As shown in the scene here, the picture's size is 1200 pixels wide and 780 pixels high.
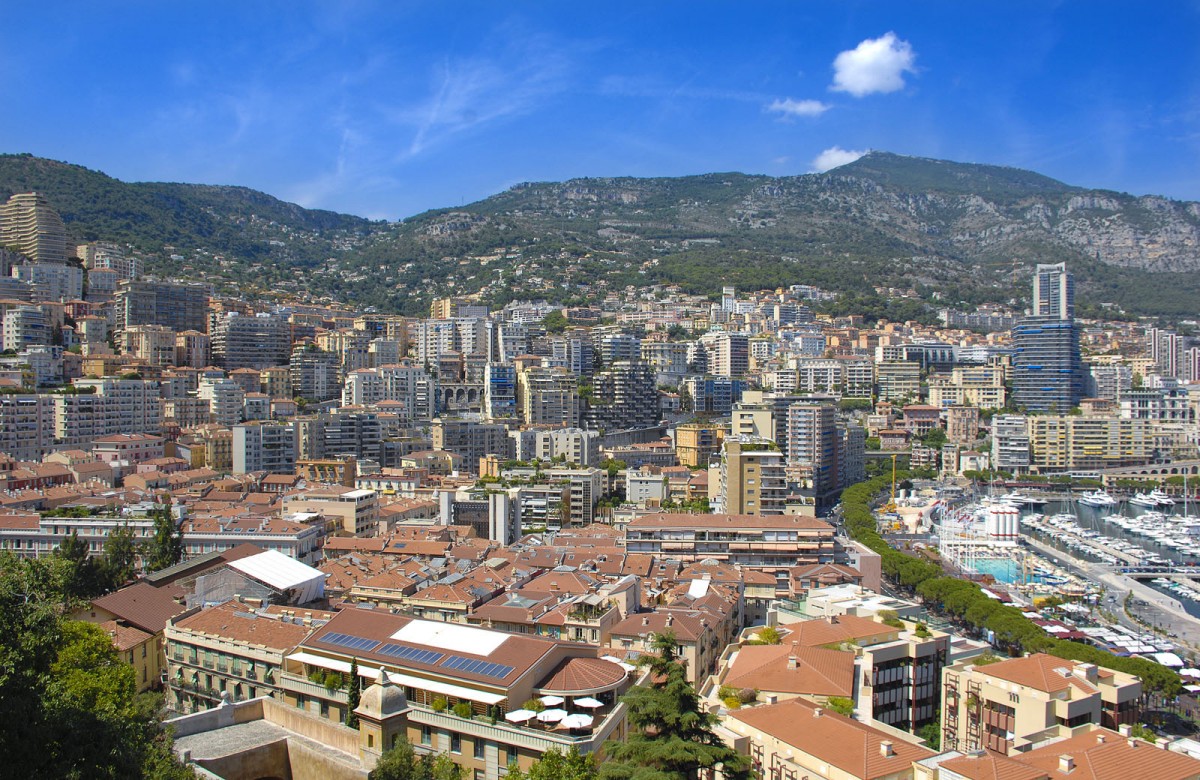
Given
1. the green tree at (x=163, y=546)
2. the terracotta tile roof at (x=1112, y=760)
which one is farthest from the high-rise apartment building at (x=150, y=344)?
the terracotta tile roof at (x=1112, y=760)

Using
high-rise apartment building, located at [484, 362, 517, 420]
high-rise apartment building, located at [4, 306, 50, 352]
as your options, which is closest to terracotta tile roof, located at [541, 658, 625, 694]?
high-rise apartment building, located at [484, 362, 517, 420]

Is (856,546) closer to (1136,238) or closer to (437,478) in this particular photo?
(437,478)

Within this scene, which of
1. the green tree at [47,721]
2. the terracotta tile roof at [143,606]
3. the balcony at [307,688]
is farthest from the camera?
the terracotta tile roof at [143,606]

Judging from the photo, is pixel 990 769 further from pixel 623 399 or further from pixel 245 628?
pixel 623 399

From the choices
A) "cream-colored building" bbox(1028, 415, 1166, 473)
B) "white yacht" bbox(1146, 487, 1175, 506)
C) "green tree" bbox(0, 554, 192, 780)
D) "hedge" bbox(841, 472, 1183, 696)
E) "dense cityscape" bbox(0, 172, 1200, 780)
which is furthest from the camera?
"cream-colored building" bbox(1028, 415, 1166, 473)

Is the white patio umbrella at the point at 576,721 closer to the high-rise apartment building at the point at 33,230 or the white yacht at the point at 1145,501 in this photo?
the white yacht at the point at 1145,501

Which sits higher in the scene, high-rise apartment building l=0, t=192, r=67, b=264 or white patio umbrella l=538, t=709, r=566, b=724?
high-rise apartment building l=0, t=192, r=67, b=264

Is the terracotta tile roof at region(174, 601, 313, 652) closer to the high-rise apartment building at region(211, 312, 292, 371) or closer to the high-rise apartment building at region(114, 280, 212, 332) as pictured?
the high-rise apartment building at region(211, 312, 292, 371)
